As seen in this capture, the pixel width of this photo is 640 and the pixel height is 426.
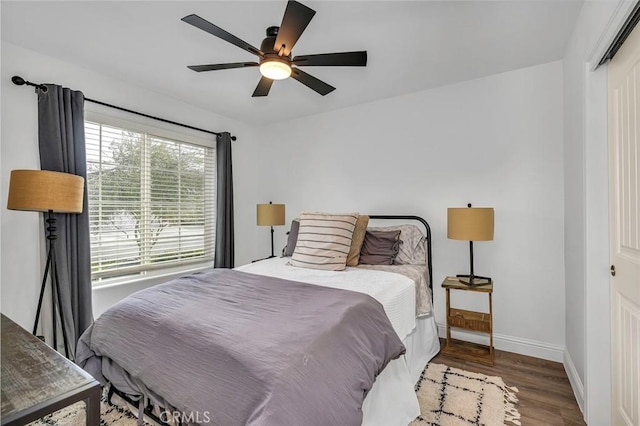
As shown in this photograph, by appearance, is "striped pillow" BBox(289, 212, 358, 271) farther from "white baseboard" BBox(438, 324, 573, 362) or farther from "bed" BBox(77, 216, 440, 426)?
"white baseboard" BBox(438, 324, 573, 362)

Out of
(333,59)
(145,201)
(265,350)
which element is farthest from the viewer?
(145,201)

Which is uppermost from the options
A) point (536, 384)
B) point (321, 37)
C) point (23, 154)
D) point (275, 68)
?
point (321, 37)

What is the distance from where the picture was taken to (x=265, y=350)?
1237 mm

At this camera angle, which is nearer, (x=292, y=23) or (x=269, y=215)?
(x=292, y=23)

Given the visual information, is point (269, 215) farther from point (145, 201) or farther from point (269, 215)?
point (145, 201)

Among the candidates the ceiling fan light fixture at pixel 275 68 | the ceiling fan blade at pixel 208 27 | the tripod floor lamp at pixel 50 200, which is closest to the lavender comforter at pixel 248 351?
the tripod floor lamp at pixel 50 200

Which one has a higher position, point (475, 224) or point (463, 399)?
point (475, 224)

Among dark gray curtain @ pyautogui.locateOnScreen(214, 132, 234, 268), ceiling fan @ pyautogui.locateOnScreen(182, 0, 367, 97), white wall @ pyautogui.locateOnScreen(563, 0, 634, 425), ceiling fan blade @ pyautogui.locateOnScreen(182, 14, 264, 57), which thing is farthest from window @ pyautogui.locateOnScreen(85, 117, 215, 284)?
white wall @ pyautogui.locateOnScreen(563, 0, 634, 425)

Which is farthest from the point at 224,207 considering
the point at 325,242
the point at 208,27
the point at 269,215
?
the point at 208,27

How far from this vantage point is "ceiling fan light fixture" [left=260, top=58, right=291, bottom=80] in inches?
71.9

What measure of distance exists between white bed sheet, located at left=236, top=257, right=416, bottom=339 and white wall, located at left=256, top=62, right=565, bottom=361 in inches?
36.9

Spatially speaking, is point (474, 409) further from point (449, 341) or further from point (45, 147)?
point (45, 147)

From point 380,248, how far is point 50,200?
263cm

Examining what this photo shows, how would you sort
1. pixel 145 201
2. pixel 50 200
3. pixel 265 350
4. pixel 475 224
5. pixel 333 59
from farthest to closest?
pixel 145 201 < pixel 475 224 < pixel 50 200 < pixel 333 59 < pixel 265 350
